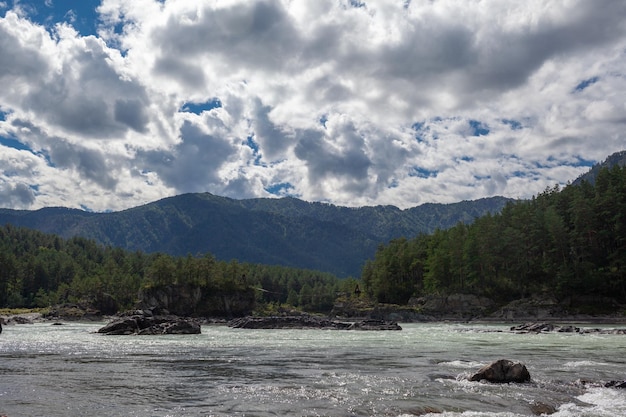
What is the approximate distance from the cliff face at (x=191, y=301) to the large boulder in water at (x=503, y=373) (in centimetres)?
14204

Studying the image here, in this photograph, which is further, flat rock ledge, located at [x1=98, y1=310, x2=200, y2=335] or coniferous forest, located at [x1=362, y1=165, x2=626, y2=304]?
coniferous forest, located at [x1=362, y1=165, x2=626, y2=304]

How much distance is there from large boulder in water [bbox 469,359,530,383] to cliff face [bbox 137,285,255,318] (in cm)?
14204

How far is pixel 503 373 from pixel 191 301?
146062mm

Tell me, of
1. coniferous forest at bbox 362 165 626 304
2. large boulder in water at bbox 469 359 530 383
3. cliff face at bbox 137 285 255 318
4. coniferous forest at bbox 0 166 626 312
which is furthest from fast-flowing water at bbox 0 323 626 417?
cliff face at bbox 137 285 255 318

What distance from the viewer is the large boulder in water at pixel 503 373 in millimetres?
25047

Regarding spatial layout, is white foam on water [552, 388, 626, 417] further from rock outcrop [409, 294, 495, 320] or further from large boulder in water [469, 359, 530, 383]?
rock outcrop [409, 294, 495, 320]

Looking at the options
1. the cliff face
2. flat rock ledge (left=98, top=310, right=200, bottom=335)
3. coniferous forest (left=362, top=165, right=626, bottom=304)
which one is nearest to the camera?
flat rock ledge (left=98, top=310, right=200, bottom=335)

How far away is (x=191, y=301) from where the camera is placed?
160750 mm

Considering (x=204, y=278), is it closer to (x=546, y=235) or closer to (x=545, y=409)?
(x=546, y=235)

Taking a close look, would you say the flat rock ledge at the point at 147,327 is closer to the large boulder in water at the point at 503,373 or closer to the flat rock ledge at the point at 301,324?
the flat rock ledge at the point at 301,324

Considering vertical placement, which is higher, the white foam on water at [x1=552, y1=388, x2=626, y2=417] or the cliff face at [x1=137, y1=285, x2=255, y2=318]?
the cliff face at [x1=137, y1=285, x2=255, y2=318]

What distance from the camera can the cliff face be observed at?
158m

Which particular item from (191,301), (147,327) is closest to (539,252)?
(147,327)

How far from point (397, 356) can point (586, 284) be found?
92.6 m
